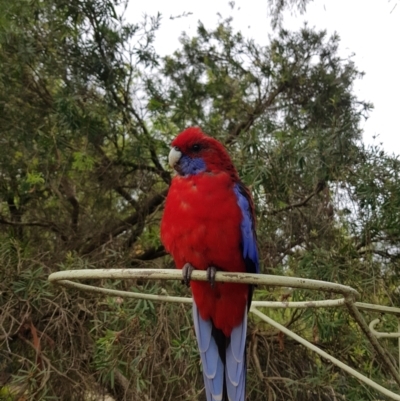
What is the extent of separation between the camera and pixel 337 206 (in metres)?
1.74

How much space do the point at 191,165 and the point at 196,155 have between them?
0.11ft

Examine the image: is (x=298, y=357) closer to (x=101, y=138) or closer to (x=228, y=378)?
(x=228, y=378)

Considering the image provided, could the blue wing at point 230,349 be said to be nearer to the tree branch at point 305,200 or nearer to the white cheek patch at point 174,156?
the white cheek patch at point 174,156

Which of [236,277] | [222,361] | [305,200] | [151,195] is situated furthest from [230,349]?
[151,195]

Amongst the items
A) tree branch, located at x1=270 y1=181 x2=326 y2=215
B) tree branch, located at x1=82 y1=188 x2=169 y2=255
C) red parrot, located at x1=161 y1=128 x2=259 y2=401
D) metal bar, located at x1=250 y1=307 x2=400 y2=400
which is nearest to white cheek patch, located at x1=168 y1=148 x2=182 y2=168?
red parrot, located at x1=161 y1=128 x2=259 y2=401

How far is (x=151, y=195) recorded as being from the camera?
7.11 feet

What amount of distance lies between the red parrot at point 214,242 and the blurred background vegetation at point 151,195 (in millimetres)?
360

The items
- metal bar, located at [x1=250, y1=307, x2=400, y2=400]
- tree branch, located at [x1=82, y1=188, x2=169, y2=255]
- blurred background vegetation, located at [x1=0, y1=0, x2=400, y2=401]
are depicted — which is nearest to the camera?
metal bar, located at [x1=250, y1=307, x2=400, y2=400]

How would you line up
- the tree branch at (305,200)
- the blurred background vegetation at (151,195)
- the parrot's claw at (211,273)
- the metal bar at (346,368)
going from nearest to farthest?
the parrot's claw at (211,273)
the metal bar at (346,368)
the blurred background vegetation at (151,195)
the tree branch at (305,200)

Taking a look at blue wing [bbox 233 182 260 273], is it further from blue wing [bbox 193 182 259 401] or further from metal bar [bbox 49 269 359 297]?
metal bar [bbox 49 269 359 297]

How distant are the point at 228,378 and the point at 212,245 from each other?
1.04 ft

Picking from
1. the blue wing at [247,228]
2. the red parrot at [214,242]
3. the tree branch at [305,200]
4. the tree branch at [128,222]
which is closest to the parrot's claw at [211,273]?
the red parrot at [214,242]

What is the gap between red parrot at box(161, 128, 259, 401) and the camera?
43.9 inches

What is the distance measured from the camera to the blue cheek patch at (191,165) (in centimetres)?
120
